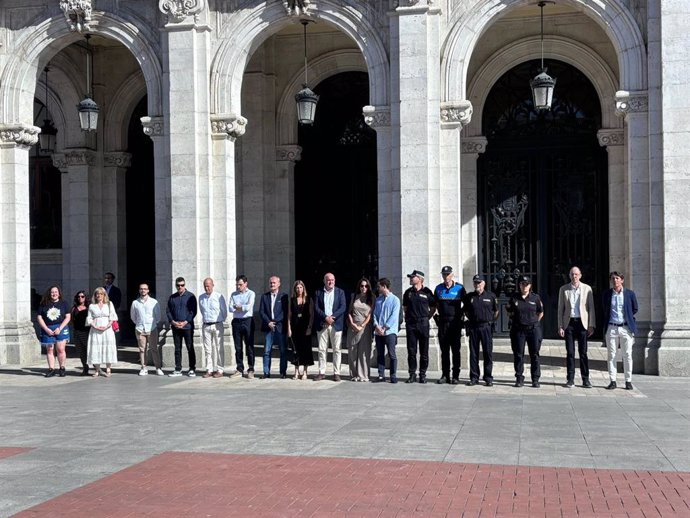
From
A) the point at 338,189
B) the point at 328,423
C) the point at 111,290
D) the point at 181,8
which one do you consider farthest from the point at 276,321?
the point at 338,189

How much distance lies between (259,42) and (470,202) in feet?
18.7

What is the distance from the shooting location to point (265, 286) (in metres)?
21.2

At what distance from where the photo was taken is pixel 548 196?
2084 centimetres

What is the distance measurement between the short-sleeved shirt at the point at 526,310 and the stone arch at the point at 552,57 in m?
6.77

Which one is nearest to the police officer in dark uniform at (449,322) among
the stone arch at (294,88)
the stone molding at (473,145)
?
the stone molding at (473,145)

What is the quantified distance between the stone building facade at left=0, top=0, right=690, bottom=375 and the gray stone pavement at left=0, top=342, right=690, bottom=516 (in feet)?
9.93

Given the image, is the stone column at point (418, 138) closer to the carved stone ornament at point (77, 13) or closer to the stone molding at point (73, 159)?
the carved stone ornament at point (77, 13)

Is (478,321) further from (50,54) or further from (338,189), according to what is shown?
(50,54)

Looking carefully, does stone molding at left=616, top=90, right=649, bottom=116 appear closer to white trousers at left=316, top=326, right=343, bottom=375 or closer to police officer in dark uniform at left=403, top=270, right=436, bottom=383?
police officer in dark uniform at left=403, top=270, right=436, bottom=383

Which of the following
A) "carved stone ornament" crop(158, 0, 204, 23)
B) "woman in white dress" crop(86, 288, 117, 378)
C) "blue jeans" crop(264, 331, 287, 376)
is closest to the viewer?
"blue jeans" crop(264, 331, 287, 376)

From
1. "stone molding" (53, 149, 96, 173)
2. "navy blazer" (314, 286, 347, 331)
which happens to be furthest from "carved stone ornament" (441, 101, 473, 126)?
"stone molding" (53, 149, 96, 173)

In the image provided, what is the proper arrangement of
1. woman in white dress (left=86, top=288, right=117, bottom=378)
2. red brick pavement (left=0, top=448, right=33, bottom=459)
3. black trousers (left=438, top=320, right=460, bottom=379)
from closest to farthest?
1. red brick pavement (left=0, top=448, right=33, bottom=459)
2. black trousers (left=438, top=320, right=460, bottom=379)
3. woman in white dress (left=86, top=288, right=117, bottom=378)

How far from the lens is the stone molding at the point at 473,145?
2066 cm

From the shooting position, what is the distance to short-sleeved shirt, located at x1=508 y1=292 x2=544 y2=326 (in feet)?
48.1
